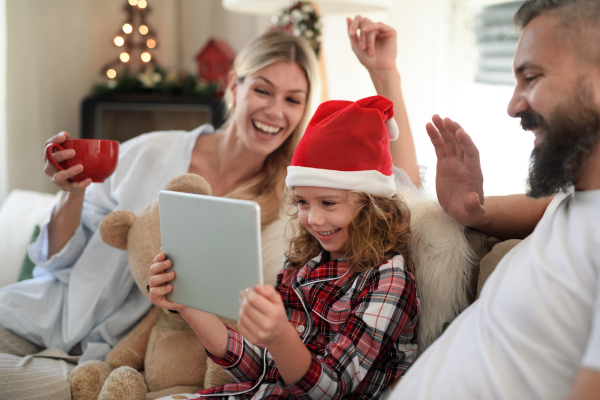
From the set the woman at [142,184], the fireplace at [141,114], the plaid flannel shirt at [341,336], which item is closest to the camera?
the plaid flannel shirt at [341,336]

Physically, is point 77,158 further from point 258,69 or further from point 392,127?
point 392,127

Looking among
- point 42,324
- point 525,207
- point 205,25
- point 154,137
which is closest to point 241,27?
point 205,25

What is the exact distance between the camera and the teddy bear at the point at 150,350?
1.11 meters

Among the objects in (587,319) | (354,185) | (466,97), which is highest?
(466,97)

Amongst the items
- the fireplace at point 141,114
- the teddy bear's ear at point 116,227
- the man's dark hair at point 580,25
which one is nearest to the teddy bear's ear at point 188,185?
the teddy bear's ear at point 116,227

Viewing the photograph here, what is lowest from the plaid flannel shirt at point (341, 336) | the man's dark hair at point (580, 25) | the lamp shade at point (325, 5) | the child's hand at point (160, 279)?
the plaid flannel shirt at point (341, 336)

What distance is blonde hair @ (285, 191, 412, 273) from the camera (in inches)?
38.5

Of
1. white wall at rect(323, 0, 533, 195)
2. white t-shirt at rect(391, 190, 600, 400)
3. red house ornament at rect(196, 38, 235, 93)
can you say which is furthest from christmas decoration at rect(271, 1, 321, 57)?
white t-shirt at rect(391, 190, 600, 400)

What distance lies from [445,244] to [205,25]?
2.90 m

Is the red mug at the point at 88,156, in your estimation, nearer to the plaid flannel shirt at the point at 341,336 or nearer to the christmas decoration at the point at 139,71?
the plaid flannel shirt at the point at 341,336

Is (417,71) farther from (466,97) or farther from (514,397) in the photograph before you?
(514,397)

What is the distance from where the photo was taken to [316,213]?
0.98 m

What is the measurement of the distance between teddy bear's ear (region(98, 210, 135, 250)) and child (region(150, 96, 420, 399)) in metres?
0.36

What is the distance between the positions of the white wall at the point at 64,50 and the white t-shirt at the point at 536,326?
2402 mm
